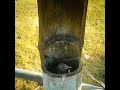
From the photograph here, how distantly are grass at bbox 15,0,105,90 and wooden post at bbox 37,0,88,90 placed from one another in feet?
6.23

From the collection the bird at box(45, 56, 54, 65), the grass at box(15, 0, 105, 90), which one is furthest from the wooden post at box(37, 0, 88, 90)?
the grass at box(15, 0, 105, 90)

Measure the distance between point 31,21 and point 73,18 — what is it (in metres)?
3.68

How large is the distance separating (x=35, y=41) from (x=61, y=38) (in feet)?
9.62

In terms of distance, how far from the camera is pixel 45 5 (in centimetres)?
244

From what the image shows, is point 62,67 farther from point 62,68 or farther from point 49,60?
point 49,60

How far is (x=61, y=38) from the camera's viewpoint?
2.72 metres

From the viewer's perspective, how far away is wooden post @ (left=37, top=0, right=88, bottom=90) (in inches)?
97.5

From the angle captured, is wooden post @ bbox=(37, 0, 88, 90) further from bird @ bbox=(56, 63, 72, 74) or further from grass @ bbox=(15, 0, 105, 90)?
grass @ bbox=(15, 0, 105, 90)

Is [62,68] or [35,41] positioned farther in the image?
[35,41]

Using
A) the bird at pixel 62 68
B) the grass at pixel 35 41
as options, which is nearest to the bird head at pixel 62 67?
the bird at pixel 62 68

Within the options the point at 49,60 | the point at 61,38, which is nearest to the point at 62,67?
the point at 49,60
